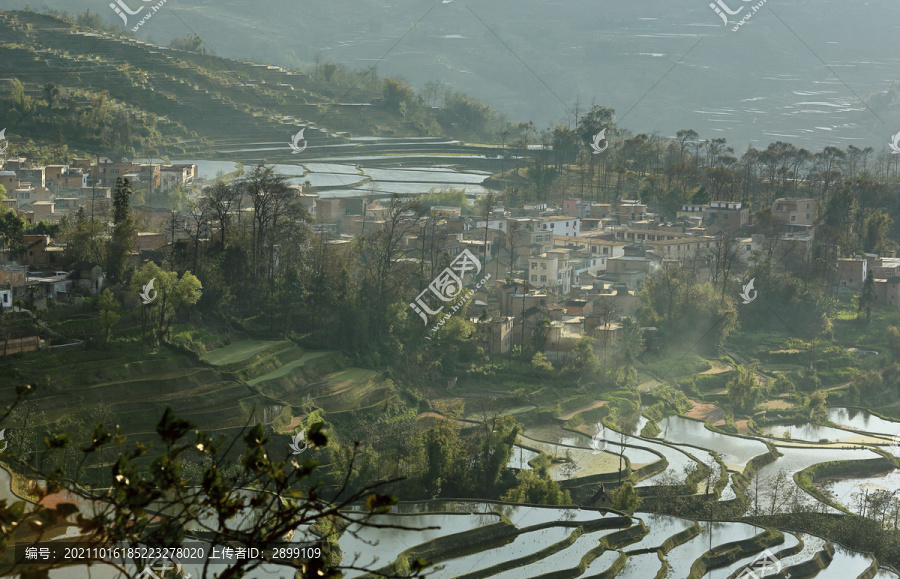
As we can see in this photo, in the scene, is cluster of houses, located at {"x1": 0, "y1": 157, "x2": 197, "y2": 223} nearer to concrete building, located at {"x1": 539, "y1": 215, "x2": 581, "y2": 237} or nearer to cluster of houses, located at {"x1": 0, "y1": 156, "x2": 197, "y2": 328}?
cluster of houses, located at {"x1": 0, "y1": 156, "x2": 197, "y2": 328}

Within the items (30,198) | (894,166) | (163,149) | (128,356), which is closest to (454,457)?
(128,356)

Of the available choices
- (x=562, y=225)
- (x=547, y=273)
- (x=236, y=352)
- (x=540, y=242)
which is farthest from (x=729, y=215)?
(x=236, y=352)

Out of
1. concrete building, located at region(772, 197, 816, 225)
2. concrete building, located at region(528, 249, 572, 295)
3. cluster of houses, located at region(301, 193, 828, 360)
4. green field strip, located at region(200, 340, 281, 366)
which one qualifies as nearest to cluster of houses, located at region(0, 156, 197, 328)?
green field strip, located at region(200, 340, 281, 366)

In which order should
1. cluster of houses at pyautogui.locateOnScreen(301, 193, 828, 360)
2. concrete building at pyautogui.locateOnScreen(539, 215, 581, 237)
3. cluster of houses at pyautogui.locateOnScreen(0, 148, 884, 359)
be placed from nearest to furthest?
cluster of houses at pyautogui.locateOnScreen(0, 148, 884, 359) < cluster of houses at pyautogui.locateOnScreen(301, 193, 828, 360) < concrete building at pyautogui.locateOnScreen(539, 215, 581, 237)

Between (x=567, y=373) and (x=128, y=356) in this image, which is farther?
(x=567, y=373)

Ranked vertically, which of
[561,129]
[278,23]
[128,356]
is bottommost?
[128,356]

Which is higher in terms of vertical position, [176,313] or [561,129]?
[561,129]

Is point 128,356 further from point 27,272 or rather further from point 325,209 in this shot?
point 325,209

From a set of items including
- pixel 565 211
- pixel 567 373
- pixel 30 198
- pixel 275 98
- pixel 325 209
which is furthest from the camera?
pixel 275 98

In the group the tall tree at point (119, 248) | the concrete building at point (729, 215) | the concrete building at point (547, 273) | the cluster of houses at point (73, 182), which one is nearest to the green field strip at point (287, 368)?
the tall tree at point (119, 248)
